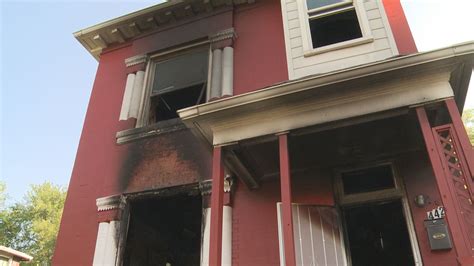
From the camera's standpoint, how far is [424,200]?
4715 millimetres

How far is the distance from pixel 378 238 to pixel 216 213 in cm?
510

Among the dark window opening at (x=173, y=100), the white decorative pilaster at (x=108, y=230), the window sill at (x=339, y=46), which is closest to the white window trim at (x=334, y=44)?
the window sill at (x=339, y=46)

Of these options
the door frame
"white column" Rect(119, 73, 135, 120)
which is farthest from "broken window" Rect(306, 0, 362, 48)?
"white column" Rect(119, 73, 135, 120)

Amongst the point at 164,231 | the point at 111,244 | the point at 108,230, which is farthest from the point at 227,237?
the point at 164,231

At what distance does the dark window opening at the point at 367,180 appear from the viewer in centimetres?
535

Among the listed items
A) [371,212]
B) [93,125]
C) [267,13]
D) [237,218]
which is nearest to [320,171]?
[237,218]

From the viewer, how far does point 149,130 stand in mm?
6566

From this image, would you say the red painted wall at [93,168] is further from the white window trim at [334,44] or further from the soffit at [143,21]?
the white window trim at [334,44]

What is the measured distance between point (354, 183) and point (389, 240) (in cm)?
316

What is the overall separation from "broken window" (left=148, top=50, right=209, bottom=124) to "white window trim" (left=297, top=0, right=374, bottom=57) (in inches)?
82.8

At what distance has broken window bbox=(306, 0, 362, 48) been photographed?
6.41m

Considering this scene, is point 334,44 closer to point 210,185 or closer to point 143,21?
point 210,185

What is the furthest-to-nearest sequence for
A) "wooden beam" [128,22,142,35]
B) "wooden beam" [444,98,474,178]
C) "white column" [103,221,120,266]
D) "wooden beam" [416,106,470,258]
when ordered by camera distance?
"wooden beam" [128,22,142,35] → "white column" [103,221,120,266] → "wooden beam" [444,98,474,178] → "wooden beam" [416,106,470,258]

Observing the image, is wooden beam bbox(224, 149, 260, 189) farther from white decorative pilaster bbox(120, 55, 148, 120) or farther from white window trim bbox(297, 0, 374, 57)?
white decorative pilaster bbox(120, 55, 148, 120)
